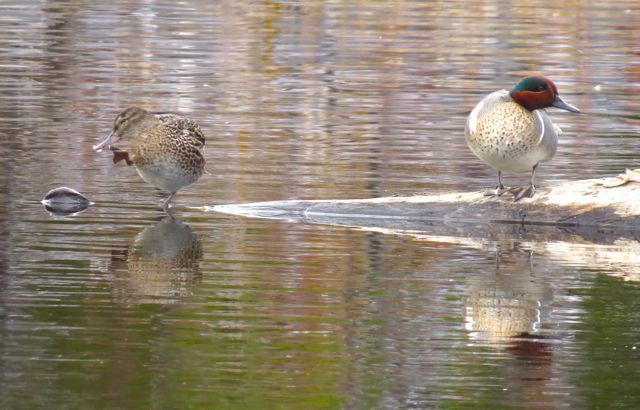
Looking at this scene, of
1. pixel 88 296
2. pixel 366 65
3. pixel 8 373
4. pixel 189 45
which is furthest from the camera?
pixel 189 45

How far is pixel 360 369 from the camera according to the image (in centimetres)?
771

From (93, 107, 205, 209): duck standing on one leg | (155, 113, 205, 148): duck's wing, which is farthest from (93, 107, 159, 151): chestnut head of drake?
(155, 113, 205, 148): duck's wing

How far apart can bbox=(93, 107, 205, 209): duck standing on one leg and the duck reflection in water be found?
0.43 meters

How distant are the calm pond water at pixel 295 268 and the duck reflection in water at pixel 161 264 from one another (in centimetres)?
3

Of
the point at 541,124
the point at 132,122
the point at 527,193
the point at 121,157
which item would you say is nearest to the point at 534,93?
the point at 541,124

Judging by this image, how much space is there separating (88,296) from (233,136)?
7.09 m

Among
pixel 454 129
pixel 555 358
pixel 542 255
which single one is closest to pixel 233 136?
pixel 454 129

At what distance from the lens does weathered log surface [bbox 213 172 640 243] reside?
11266 mm

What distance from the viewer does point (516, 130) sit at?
11547 mm

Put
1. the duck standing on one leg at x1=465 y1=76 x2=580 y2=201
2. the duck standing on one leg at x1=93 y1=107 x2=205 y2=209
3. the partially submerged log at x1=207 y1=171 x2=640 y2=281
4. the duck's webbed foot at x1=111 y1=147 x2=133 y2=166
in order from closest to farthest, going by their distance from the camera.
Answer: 1. the partially submerged log at x1=207 y1=171 x2=640 y2=281
2. the duck standing on one leg at x1=465 y1=76 x2=580 y2=201
3. the duck standing on one leg at x1=93 y1=107 x2=205 y2=209
4. the duck's webbed foot at x1=111 y1=147 x2=133 y2=166

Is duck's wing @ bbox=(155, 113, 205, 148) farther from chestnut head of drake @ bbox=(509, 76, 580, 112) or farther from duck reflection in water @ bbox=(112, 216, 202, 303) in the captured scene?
chestnut head of drake @ bbox=(509, 76, 580, 112)

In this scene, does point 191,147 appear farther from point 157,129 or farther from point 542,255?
point 542,255

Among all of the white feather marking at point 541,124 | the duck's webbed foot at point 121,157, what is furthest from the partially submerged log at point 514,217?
the duck's webbed foot at point 121,157

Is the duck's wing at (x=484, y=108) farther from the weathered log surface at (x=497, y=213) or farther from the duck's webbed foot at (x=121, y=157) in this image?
the duck's webbed foot at (x=121, y=157)
